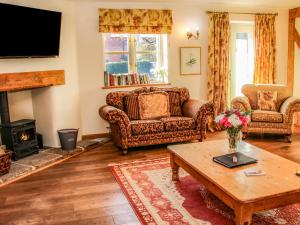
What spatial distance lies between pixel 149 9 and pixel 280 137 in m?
3.37

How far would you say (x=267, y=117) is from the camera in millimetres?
5379

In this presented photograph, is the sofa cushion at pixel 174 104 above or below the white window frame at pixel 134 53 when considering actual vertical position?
below

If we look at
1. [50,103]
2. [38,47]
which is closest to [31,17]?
[38,47]

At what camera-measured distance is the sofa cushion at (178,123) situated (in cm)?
495


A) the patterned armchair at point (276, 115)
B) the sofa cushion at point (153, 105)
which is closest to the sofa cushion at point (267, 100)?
the patterned armchair at point (276, 115)

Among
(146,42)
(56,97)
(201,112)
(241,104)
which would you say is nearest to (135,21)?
(146,42)

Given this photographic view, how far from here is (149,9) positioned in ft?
18.9

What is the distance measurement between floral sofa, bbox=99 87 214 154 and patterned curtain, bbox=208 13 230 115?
105 cm

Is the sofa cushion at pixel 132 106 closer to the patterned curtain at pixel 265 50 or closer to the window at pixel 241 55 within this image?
the window at pixel 241 55

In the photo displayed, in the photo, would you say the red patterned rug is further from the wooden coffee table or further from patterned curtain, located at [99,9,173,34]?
patterned curtain, located at [99,9,173,34]

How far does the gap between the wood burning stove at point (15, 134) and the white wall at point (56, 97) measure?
0.48 meters

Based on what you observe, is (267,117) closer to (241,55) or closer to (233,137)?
(241,55)

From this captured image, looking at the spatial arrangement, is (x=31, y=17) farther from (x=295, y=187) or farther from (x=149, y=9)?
(x=295, y=187)

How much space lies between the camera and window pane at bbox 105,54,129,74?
5.93 metres
